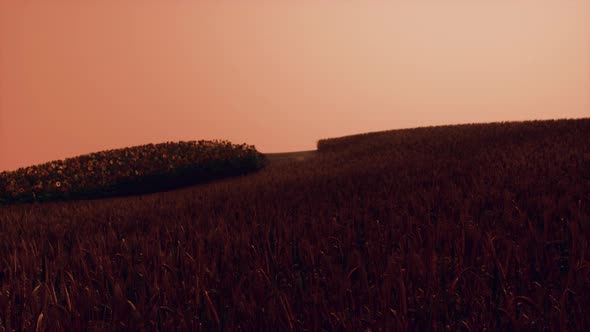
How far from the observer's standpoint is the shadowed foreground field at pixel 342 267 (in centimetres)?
217

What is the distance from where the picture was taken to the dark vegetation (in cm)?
1291

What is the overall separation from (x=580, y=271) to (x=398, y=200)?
8.43 feet

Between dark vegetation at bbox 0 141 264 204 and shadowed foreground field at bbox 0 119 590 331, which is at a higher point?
dark vegetation at bbox 0 141 264 204

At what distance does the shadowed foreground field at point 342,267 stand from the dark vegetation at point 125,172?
680cm

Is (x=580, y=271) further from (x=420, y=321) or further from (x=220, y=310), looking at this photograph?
(x=220, y=310)

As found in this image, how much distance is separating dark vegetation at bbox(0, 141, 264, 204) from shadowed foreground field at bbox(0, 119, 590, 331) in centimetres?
680

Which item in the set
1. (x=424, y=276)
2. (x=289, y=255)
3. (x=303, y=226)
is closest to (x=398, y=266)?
(x=424, y=276)

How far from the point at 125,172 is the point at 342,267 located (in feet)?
38.3

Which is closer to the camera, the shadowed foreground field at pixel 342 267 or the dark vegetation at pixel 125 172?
the shadowed foreground field at pixel 342 267

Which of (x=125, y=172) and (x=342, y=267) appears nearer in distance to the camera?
(x=342, y=267)

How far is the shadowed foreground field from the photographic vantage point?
217 cm

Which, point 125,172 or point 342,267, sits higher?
point 125,172

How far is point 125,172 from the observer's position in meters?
13.6

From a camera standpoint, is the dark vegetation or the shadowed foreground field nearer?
the shadowed foreground field
